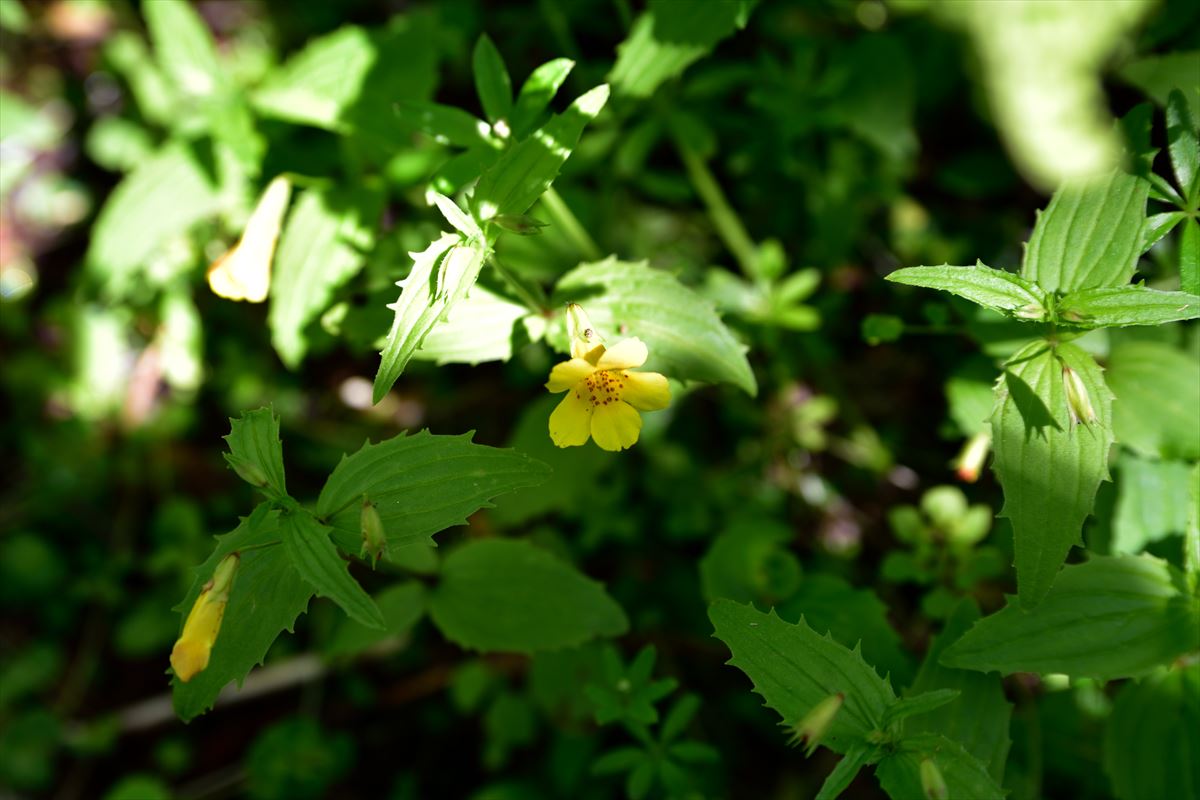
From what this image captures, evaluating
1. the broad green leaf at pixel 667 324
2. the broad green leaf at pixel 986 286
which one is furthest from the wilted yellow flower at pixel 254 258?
the broad green leaf at pixel 986 286

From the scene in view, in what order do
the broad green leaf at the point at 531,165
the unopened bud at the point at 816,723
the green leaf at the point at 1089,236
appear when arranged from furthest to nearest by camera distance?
the green leaf at the point at 1089,236 < the broad green leaf at the point at 531,165 < the unopened bud at the point at 816,723

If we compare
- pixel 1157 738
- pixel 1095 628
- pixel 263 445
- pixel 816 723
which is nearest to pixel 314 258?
pixel 263 445

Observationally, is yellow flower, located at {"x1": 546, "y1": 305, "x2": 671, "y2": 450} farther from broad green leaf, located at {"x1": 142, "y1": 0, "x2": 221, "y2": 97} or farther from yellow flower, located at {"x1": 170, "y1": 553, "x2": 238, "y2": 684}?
broad green leaf, located at {"x1": 142, "y1": 0, "x2": 221, "y2": 97}

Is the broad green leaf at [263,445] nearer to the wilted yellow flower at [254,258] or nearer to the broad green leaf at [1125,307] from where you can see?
the wilted yellow flower at [254,258]

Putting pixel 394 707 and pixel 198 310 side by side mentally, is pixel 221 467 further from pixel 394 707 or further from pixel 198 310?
pixel 394 707

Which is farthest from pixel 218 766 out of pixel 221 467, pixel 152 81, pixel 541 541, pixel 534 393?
pixel 152 81

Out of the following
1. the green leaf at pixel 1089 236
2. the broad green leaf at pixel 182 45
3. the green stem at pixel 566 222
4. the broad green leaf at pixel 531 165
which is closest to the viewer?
the broad green leaf at pixel 531 165
